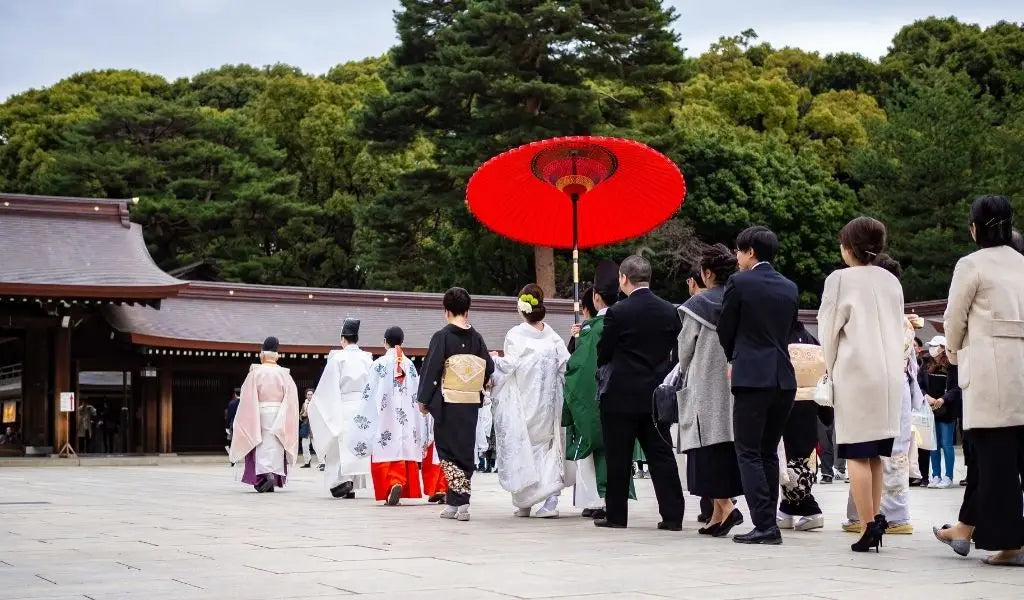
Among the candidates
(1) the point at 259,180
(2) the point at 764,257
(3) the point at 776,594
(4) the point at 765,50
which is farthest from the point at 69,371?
(4) the point at 765,50

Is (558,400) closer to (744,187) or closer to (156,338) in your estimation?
(156,338)

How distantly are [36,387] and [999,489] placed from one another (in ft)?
66.2

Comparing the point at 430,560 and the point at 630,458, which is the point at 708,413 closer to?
the point at 630,458

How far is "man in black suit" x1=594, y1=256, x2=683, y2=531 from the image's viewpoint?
23.2ft

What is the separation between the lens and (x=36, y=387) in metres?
22.1

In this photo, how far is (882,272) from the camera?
5.96 meters

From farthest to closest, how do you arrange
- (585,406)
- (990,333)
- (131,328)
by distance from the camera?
1. (131,328)
2. (585,406)
3. (990,333)

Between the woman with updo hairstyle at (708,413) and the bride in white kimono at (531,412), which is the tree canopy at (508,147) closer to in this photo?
the bride in white kimono at (531,412)

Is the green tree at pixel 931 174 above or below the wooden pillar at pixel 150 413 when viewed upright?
above

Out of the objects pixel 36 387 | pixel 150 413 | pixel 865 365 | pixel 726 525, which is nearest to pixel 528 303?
pixel 726 525

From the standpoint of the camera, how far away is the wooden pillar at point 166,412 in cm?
2352

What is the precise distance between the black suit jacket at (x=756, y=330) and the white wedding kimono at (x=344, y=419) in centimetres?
477

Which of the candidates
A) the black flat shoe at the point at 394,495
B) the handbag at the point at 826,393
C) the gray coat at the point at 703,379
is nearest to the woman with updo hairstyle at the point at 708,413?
the gray coat at the point at 703,379

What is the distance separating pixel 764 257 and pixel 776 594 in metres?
2.57
